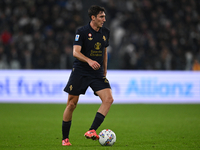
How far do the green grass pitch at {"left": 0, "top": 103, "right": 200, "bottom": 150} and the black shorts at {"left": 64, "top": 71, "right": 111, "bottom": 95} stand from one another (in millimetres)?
840

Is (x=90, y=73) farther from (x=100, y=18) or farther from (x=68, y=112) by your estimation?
(x=100, y=18)

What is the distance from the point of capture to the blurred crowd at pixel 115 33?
13.9 m

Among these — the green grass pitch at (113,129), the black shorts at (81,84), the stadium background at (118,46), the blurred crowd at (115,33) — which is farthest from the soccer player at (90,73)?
the blurred crowd at (115,33)

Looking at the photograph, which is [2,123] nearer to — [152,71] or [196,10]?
[152,71]

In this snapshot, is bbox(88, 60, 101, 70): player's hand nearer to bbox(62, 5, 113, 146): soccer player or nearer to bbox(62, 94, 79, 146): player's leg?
bbox(62, 5, 113, 146): soccer player

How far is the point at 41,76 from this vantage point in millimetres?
13133

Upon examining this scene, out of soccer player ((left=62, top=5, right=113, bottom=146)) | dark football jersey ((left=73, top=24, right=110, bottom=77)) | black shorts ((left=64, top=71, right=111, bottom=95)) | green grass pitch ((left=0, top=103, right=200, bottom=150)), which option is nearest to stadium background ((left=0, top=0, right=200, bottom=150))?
green grass pitch ((left=0, top=103, right=200, bottom=150))

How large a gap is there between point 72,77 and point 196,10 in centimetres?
1421

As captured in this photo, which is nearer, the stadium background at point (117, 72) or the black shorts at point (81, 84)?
the black shorts at point (81, 84)

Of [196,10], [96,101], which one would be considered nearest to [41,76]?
[96,101]

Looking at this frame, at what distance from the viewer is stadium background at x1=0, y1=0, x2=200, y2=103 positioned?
43.1ft

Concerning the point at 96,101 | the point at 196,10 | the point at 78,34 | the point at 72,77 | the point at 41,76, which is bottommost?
the point at 96,101

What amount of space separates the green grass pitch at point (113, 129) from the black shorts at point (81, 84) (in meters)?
0.84

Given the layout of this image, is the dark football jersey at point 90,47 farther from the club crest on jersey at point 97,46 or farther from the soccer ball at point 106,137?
the soccer ball at point 106,137
